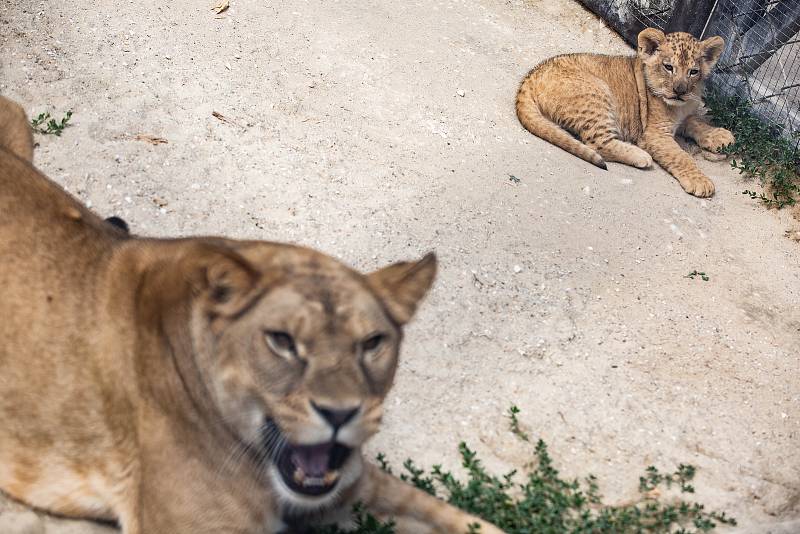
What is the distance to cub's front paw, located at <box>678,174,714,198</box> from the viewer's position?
6664 millimetres

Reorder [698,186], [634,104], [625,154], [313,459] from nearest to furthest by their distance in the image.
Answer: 1. [313,459]
2. [698,186]
3. [625,154]
4. [634,104]

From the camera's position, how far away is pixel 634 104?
7.76m

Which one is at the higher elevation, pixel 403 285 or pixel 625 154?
pixel 403 285

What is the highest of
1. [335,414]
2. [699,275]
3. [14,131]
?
[335,414]

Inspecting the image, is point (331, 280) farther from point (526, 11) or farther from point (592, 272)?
point (526, 11)

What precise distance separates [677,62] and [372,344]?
545 centimetres

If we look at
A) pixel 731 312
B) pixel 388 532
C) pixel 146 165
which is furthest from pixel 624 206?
pixel 388 532

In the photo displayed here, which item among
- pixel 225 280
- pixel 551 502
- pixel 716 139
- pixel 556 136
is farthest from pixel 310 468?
pixel 716 139

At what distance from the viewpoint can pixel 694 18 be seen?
25.9 feet

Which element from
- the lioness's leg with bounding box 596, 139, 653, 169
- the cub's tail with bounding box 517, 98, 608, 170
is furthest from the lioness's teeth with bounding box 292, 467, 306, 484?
the lioness's leg with bounding box 596, 139, 653, 169

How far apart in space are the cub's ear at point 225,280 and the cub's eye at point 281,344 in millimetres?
128

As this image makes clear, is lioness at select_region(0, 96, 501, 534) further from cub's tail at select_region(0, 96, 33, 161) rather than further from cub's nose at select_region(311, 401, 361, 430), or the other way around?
cub's tail at select_region(0, 96, 33, 161)

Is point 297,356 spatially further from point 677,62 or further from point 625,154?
point 677,62

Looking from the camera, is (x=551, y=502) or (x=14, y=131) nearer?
(x=551, y=502)
